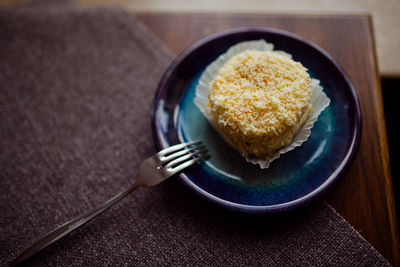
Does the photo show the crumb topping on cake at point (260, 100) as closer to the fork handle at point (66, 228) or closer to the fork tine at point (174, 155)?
the fork tine at point (174, 155)

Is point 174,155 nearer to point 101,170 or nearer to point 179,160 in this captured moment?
point 179,160

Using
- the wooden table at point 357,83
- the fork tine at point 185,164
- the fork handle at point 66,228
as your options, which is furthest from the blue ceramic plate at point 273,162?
the fork handle at point 66,228

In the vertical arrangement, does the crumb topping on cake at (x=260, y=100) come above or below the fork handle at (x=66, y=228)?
above

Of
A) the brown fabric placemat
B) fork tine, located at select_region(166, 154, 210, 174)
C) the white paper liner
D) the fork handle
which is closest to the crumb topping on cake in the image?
the white paper liner

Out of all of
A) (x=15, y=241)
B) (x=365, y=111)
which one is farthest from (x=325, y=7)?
(x=15, y=241)

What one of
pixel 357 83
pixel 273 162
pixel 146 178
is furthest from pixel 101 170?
pixel 357 83

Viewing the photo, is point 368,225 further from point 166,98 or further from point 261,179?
point 166,98
